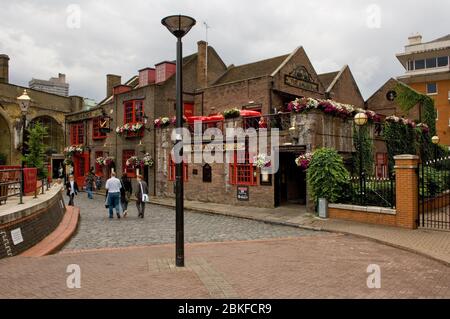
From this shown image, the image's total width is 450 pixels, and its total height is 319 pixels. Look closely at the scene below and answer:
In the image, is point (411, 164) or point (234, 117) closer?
point (411, 164)

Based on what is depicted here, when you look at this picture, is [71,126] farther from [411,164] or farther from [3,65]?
[411,164]

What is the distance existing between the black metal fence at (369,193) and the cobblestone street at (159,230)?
8.80 ft

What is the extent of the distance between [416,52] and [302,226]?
4117 centimetres

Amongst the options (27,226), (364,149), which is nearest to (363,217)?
(364,149)

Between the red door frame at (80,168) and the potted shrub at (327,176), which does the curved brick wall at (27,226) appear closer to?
the potted shrub at (327,176)

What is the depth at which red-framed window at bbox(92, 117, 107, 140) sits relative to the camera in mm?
27030

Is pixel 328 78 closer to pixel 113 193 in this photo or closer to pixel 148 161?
pixel 148 161

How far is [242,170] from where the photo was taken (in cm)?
1731

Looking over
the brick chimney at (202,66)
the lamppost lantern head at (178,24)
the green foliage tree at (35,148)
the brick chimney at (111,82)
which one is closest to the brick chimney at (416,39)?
the brick chimney at (202,66)

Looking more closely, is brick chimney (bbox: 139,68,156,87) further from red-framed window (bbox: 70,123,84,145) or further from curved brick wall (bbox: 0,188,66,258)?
curved brick wall (bbox: 0,188,66,258)

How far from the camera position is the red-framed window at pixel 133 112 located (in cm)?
2358

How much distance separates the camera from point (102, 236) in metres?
10.3

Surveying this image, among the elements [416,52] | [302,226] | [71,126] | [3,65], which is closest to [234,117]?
[302,226]
